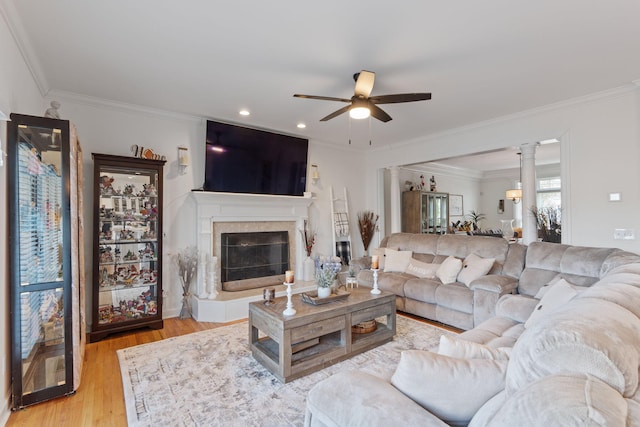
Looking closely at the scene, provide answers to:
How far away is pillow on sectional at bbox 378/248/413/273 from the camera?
4426 mm

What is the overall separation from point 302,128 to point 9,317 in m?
3.82

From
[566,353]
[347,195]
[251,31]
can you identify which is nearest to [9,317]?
[251,31]

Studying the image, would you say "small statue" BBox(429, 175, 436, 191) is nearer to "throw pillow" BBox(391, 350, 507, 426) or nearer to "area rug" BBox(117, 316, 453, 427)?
"area rug" BBox(117, 316, 453, 427)

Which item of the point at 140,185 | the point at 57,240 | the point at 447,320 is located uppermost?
the point at 140,185

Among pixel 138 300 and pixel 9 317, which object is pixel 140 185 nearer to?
pixel 138 300

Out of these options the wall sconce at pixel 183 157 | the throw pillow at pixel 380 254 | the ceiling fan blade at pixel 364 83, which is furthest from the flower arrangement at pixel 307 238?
the ceiling fan blade at pixel 364 83

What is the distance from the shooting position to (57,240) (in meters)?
2.44

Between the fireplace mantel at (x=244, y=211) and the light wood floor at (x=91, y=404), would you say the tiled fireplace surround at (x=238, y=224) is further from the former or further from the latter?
the light wood floor at (x=91, y=404)

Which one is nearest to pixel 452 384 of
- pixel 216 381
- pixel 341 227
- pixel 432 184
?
pixel 216 381

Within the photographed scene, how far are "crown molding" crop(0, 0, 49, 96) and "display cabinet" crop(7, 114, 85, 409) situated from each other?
594mm

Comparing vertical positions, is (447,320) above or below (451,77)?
below

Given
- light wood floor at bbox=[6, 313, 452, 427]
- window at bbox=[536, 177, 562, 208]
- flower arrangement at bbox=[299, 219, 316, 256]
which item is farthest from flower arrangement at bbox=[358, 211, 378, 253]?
window at bbox=[536, 177, 562, 208]

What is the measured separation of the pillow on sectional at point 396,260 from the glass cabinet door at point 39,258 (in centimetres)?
357

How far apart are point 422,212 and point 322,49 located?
5323mm
